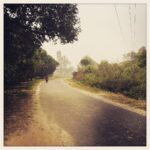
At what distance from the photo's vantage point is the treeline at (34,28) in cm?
928

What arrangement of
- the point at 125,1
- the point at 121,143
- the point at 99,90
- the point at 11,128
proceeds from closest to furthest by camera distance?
1. the point at 121,143
2. the point at 11,128
3. the point at 125,1
4. the point at 99,90

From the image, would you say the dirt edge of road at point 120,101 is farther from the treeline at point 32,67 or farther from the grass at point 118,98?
the treeline at point 32,67

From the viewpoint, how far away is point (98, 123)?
8.60 metres

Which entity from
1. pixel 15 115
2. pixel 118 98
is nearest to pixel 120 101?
pixel 118 98

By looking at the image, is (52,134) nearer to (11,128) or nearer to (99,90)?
→ (11,128)

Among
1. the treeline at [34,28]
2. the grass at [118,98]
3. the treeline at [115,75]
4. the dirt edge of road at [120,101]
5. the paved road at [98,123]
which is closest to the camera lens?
the paved road at [98,123]

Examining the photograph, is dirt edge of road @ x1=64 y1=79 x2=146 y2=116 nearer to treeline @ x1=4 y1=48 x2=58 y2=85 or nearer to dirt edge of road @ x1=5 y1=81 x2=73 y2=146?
treeline @ x1=4 y1=48 x2=58 y2=85

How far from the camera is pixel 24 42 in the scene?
9930 mm

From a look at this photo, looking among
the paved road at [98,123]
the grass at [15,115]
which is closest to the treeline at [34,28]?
the grass at [15,115]

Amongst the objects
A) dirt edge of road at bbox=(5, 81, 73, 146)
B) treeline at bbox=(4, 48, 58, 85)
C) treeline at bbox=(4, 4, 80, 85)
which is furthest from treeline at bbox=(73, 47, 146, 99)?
dirt edge of road at bbox=(5, 81, 73, 146)

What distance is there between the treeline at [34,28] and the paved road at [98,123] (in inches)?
85.2

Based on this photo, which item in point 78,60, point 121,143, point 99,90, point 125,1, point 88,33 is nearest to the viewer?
point 121,143

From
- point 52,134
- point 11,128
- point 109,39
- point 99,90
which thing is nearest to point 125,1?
point 109,39

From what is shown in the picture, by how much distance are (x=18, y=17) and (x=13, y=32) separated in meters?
0.74
